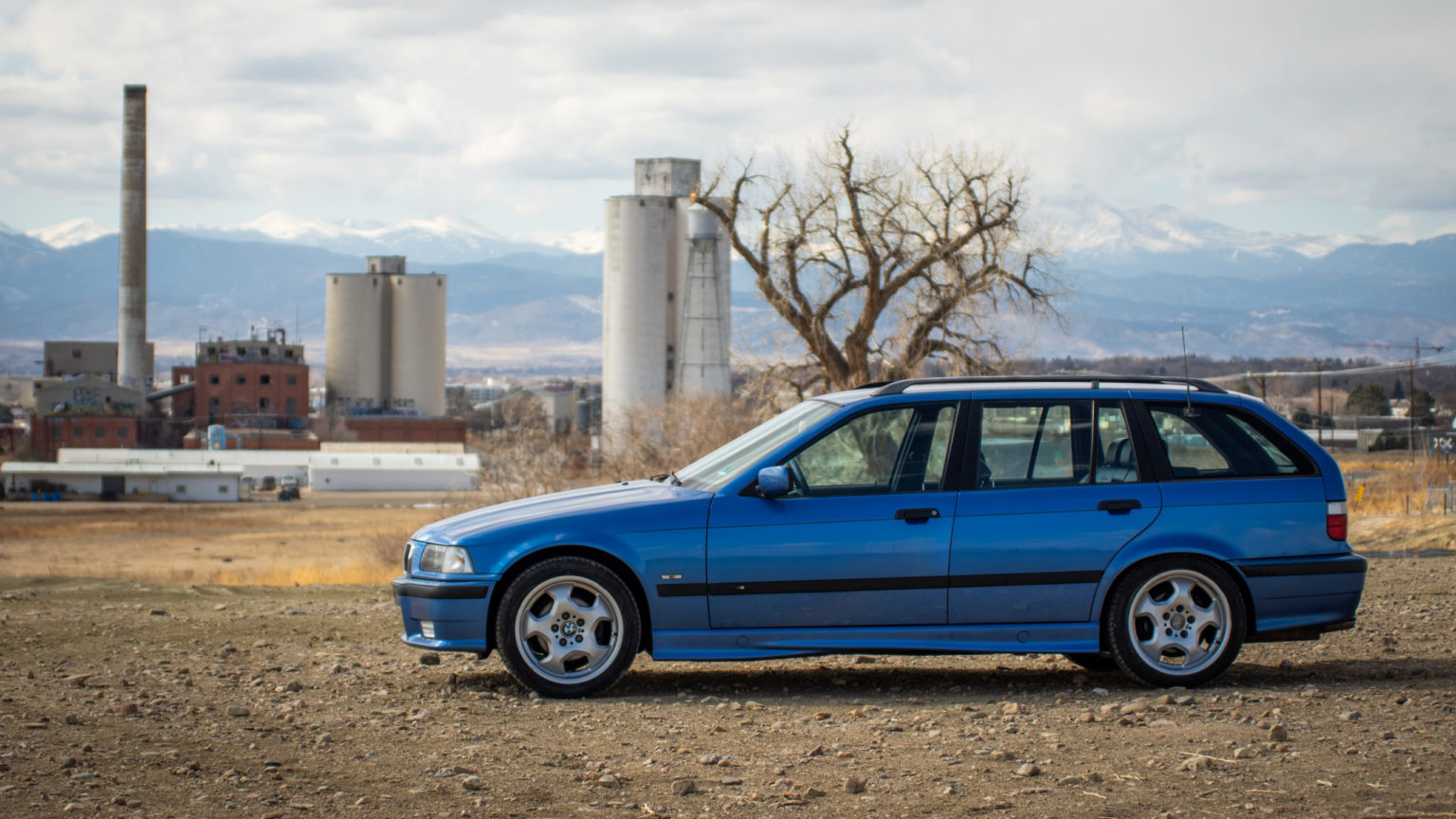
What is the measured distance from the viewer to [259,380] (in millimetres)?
108000

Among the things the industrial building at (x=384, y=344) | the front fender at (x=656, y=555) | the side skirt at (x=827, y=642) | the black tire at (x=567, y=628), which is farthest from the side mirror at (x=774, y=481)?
the industrial building at (x=384, y=344)

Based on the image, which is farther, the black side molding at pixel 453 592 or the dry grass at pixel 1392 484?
the dry grass at pixel 1392 484

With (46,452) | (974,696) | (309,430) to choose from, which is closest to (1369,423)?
(309,430)

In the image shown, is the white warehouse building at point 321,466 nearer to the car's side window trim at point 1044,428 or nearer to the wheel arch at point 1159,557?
the car's side window trim at point 1044,428

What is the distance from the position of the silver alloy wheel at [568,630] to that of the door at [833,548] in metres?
0.55

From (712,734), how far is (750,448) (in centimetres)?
190

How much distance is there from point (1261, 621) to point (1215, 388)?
1318 millimetres

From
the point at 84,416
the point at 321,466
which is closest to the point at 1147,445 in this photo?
the point at 321,466

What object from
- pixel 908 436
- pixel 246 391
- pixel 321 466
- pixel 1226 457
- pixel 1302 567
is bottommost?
pixel 321 466

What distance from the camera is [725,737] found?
20.2 ft

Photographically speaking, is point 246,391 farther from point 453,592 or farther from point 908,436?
point 908,436

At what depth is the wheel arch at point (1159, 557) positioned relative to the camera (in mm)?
7254

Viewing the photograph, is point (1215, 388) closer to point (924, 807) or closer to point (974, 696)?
point (974, 696)

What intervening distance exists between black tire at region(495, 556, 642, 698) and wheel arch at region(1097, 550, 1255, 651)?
2.48m
